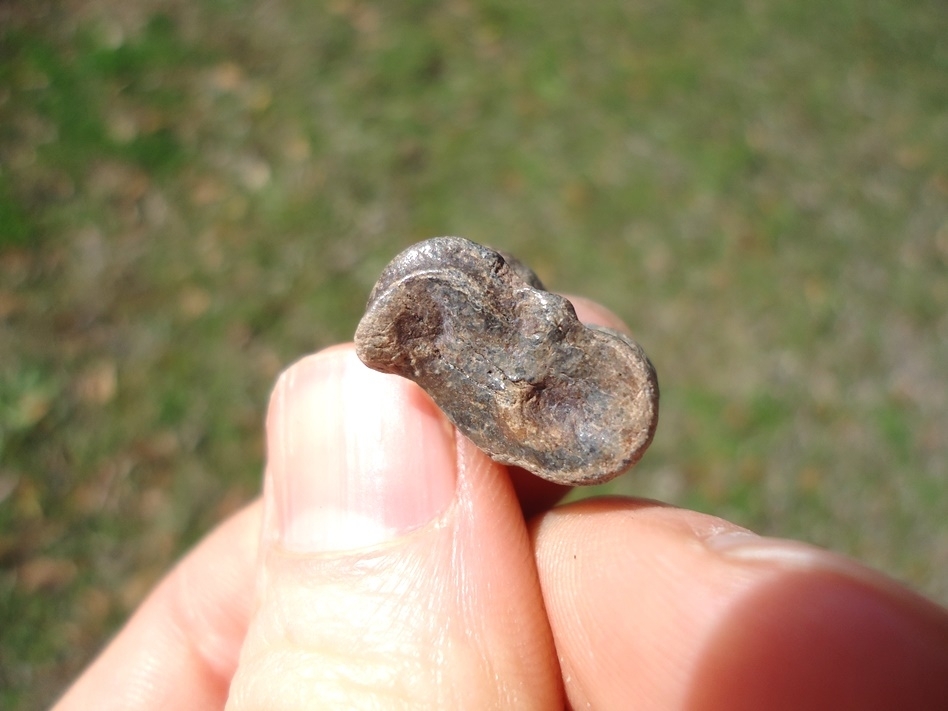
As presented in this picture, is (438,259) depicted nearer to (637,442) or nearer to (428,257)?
(428,257)

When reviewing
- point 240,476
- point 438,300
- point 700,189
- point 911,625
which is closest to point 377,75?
point 700,189

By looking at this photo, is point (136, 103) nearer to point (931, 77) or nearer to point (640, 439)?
point (640, 439)

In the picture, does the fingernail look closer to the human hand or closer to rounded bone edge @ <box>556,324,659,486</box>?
the human hand

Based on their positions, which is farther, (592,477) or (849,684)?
(592,477)

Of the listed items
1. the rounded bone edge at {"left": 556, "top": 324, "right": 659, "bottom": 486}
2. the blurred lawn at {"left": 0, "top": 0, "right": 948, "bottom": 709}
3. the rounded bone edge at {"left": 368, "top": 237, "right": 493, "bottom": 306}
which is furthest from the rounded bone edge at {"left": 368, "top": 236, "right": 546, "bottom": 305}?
the blurred lawn at {"left": 0, "top": 0, "right": 948, "bottom": 709}

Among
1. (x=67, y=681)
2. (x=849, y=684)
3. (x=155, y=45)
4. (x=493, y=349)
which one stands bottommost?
(x=67, y=681)

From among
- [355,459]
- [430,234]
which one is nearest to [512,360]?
[355,459]
